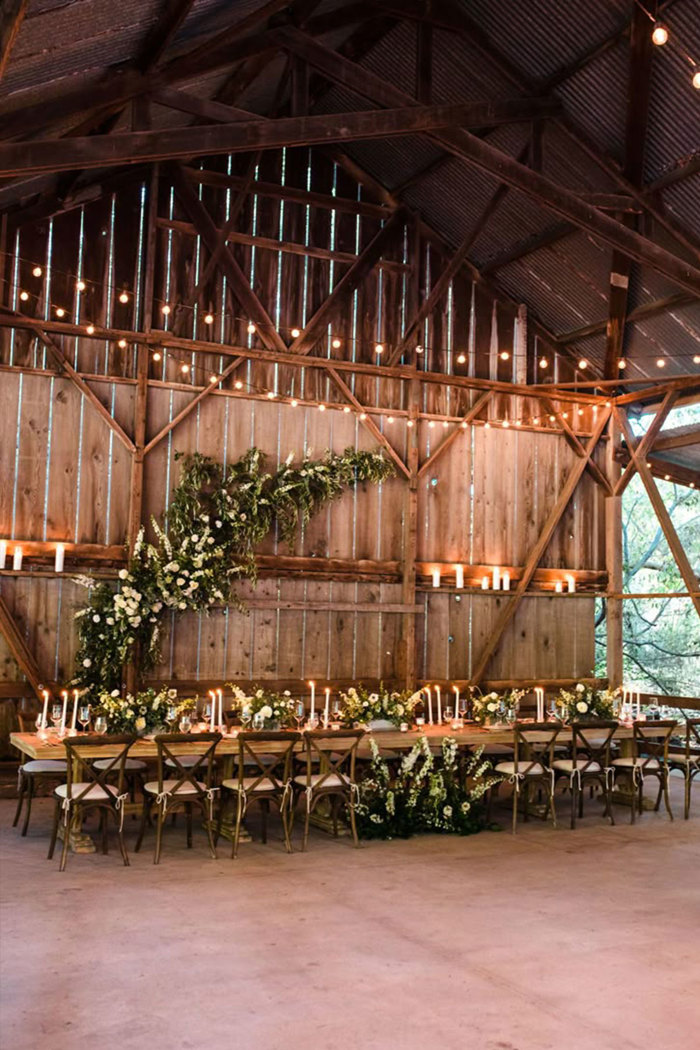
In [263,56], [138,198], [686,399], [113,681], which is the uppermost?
[263,56]

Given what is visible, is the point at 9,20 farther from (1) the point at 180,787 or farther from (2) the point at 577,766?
(2) the point at 577,766

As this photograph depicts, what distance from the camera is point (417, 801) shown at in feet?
28.4

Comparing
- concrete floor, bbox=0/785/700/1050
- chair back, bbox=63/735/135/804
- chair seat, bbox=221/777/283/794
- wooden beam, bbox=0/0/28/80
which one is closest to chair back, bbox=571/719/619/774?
concrete floor, bbox=0/785/700/1050

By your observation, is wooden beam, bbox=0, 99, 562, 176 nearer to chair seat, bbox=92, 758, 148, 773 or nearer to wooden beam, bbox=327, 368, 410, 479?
wooden beam, bbox=327, 368, 410, 479

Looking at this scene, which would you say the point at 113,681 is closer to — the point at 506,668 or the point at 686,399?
the point at 506,668

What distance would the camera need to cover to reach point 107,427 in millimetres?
10719

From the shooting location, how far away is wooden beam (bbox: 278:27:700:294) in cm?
819

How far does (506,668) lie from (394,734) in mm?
4169

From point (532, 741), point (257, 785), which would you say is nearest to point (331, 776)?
point (257, 785)

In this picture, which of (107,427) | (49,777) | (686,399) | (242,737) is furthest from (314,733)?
(686,399)

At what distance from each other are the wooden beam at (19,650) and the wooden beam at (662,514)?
24.4ft

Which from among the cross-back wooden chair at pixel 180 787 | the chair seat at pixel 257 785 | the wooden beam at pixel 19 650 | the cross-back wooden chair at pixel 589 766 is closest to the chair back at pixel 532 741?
the cross-back wooden chair at pixel 589 766

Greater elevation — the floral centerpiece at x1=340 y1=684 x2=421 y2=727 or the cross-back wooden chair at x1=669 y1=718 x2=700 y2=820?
the floral centerpiece at x1=340 y1=684 x2=421 y2=727

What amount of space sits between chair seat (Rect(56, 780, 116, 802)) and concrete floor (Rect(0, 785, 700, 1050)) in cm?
46
